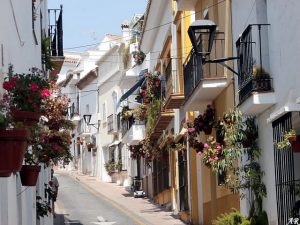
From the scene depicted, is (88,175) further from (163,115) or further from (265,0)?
(265,0)

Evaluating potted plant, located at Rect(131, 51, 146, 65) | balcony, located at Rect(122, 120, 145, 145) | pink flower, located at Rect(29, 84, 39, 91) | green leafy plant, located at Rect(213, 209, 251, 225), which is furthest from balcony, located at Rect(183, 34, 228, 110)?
potted plant, located at Rect(131, 51, 146, 65)

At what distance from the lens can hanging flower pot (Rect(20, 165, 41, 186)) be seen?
9.04 metres

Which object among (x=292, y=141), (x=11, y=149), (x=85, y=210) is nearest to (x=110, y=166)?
(x=85, y=210)

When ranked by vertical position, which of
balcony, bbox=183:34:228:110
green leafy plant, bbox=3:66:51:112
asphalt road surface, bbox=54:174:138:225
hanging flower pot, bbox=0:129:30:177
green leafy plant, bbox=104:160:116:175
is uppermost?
balcony, bbox=183:34:228:110

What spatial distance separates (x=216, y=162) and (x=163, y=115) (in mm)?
11148

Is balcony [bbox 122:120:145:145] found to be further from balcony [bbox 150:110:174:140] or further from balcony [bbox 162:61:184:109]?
balcony [bbox 162:61:184:109]

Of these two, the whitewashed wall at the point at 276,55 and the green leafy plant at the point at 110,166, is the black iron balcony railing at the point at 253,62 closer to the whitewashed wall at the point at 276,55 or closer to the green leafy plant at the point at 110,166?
the whitewashed wall at the point at 276,55

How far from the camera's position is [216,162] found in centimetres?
1290

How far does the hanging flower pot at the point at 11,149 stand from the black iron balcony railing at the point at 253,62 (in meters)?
5.71

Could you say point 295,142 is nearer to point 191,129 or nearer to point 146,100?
point 191,129

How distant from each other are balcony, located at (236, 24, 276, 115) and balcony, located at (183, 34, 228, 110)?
2649 millimetres

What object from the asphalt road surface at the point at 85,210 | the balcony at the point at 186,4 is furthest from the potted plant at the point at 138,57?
the balcony at the point at 186,4

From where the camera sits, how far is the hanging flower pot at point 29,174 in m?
9.04

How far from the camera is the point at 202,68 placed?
15.2 metres
